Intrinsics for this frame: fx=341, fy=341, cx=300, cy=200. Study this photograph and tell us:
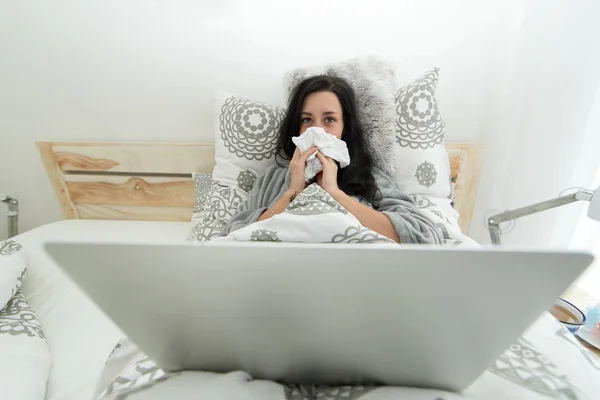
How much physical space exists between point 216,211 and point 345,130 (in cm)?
49

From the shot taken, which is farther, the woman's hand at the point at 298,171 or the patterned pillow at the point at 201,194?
the patterned pillow at the point at 201,194

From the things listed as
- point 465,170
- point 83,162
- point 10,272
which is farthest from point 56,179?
point 465,170

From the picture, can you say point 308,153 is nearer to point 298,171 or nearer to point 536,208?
point 298,171

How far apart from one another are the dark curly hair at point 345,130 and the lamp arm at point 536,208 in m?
0.35

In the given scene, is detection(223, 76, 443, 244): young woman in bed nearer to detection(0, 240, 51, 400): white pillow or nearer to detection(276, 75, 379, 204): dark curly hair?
detection(276, 75, 379, 204): dark curly hair

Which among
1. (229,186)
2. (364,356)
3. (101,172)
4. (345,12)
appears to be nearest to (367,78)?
(345,12)

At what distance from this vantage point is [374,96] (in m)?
1.11

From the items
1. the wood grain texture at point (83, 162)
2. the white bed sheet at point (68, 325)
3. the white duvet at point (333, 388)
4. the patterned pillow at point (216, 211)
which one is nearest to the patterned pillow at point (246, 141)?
the patterned pillow at point (216, 211)

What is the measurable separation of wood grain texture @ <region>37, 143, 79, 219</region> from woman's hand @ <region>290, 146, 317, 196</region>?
3.66 feet

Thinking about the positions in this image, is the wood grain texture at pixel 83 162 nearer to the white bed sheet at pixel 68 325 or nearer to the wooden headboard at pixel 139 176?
the wooden headboard at pixel 139 176

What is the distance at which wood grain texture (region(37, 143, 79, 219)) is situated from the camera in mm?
1430

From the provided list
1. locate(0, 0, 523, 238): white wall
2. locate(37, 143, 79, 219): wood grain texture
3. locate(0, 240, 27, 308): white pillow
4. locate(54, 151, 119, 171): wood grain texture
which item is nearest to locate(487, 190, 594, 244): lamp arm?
locate(0, 0, 523, 238): white wall

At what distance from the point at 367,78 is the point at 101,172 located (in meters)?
1.16

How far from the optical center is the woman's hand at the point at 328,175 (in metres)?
0.96
